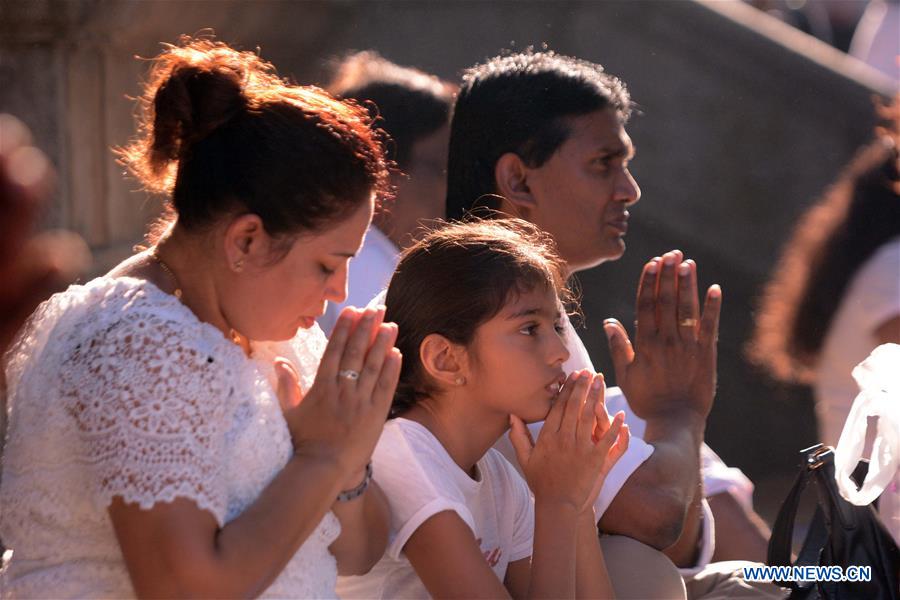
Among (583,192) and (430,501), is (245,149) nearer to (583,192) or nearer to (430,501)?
(430,501)

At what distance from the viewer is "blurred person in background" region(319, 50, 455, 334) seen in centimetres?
368

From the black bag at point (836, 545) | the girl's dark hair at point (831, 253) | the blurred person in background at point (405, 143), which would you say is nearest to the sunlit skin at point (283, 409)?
the black bag at point (836, 545)

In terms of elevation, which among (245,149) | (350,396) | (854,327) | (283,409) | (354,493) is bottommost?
(854,327)

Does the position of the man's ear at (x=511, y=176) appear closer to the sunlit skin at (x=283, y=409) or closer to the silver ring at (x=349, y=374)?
the sunlit skin at (x=283, y=409)

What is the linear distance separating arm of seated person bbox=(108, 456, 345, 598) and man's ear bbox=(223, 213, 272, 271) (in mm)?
385

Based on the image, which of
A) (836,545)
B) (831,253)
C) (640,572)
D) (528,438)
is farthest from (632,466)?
(831,253)

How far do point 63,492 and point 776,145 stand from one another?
4360mm

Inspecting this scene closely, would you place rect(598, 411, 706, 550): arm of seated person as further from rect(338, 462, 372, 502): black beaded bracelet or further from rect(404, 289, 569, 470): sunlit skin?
rect(338, 462, 372, 502): black beaded bracelet

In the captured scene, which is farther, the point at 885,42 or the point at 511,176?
the point at 885,42

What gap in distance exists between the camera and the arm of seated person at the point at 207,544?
1.88m

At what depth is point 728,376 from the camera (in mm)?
5613

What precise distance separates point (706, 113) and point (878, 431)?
3229 mm

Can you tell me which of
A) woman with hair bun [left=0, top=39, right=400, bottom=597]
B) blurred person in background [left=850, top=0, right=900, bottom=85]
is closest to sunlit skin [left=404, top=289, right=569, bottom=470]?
woman with hair bun [left=0, top=39, right=400, bottom=597]

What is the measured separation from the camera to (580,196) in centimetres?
327
